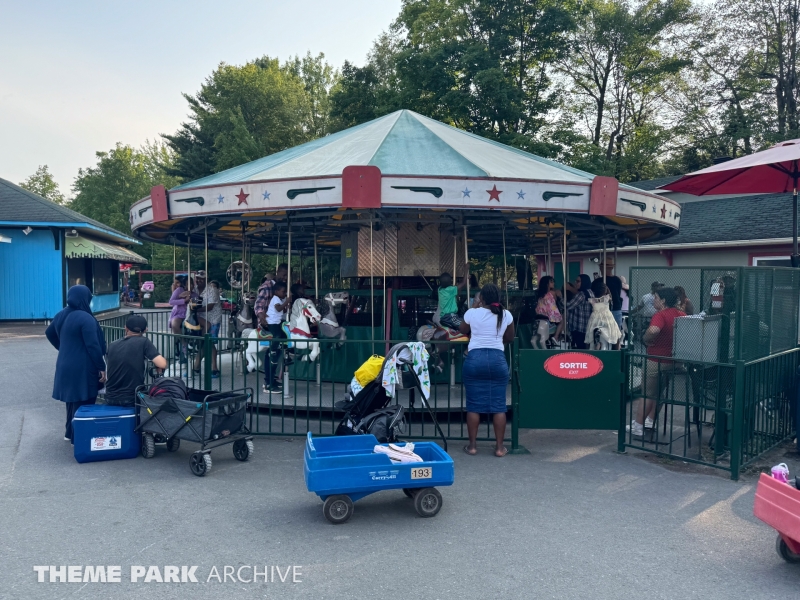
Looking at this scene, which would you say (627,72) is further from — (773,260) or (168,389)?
(168,389)

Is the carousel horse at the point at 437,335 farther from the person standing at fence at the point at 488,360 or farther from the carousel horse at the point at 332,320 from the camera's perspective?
the person standing at fence at the point at 488,360

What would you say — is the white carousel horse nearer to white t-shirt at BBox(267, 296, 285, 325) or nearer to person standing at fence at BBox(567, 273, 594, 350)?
white t-shirt at BBox(267, 296, 285, 325)

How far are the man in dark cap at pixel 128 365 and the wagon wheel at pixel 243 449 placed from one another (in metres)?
1.30

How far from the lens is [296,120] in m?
43.9

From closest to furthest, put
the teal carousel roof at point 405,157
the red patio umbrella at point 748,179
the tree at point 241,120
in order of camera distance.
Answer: the teal carousel roof at point 405,157
the red patio umbrella at point 748,179
the tree at point 241,120

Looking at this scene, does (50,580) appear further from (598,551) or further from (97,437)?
(598,551)

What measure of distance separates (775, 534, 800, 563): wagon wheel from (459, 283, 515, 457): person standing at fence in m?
2.82

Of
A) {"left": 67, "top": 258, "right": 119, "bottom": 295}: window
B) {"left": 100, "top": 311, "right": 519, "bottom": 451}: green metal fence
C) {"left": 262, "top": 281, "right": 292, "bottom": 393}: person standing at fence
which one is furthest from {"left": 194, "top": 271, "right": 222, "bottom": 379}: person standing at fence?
{"left": 67, "top": 258, "right": 119, "bottom": 295}: window

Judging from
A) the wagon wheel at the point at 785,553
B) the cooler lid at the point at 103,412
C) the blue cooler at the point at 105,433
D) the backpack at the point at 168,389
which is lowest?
the wagon wheel at the point at 785,553

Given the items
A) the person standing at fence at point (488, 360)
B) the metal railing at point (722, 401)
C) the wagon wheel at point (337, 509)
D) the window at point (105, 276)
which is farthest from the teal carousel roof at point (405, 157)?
the window at point (105, 276)

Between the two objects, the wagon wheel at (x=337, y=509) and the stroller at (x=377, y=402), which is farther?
the stroller at (x=377, y=402)

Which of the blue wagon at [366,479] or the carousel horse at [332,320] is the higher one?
the carousel horse at [332,320]

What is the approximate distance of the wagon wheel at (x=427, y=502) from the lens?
16.2 ft

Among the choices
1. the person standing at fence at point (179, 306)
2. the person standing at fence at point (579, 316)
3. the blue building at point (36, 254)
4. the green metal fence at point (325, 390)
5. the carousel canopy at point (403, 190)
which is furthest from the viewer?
the blue building at point (36, 254)
